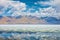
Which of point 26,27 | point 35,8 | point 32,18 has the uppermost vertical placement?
point 35,8

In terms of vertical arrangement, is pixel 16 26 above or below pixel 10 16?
below

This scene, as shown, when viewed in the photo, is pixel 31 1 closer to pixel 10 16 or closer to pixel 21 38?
pixel 10 16

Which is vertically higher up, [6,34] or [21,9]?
[21,9]

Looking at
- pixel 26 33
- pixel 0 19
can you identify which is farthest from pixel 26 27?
pixel 0 19

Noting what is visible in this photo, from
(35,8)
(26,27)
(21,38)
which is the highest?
(35,8)

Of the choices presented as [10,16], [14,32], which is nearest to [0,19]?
[10,16]

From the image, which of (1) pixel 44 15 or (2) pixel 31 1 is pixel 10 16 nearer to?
(2) pixel 31 1
